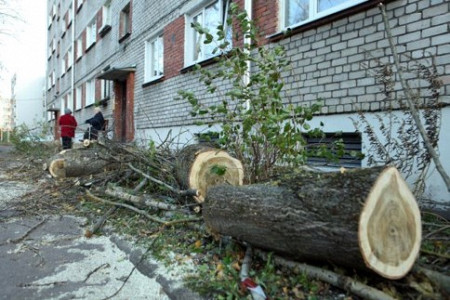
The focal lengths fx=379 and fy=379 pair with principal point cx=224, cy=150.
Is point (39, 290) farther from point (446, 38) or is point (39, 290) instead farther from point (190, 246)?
point (446, 38)

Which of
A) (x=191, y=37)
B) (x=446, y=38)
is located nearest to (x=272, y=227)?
(x=446, y=38)

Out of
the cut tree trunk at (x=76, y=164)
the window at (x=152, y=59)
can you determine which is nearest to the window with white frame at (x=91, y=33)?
the window at (x=152, y=59)

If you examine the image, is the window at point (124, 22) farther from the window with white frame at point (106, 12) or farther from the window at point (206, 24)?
the window at point (206, 24)

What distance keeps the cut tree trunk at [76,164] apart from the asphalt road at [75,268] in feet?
7.37

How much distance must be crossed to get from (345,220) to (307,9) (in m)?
4.28

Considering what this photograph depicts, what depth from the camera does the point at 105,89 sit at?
50.9 feet

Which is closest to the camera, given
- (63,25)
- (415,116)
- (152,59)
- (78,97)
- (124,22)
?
(415,116)

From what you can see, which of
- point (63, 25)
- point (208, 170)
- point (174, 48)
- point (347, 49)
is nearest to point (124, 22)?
point (174, 48)

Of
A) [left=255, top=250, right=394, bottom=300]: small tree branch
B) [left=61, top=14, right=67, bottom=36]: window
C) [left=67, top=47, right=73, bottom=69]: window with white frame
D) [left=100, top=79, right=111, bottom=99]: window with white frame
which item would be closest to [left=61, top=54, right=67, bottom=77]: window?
[left=67, top=47, right=73, bottom=69]: window with white frame

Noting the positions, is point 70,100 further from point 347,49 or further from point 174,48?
point 347,49

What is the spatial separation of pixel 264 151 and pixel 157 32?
7.73 metres

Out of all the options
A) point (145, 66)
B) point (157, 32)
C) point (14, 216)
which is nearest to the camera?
point (14, 216)

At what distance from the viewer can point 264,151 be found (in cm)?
389

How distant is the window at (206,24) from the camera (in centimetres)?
781
